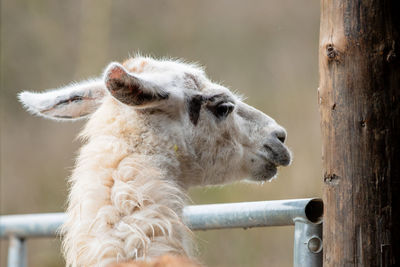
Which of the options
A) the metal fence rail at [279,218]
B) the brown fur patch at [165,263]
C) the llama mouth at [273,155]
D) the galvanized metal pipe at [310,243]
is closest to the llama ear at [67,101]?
the metal fence rail at [279,218]

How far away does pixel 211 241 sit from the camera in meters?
10.2

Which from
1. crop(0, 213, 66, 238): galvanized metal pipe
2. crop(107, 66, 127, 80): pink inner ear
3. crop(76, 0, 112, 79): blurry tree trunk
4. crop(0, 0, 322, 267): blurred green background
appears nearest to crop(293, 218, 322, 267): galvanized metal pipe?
crop(107, 66, 127, 80): pink inner ear

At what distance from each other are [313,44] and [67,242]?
8.30 m

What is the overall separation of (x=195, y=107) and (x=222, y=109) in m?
0.16

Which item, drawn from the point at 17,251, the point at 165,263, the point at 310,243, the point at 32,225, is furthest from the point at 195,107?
the point at 17,251

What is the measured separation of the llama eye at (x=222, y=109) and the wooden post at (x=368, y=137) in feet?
3.03

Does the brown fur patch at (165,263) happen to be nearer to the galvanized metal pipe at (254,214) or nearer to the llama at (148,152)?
the llama at (148,152)

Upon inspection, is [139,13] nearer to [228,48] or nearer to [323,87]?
[228,48]

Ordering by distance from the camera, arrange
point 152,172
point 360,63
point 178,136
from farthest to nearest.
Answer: point 178,136 < point 152,172 < point 360,63

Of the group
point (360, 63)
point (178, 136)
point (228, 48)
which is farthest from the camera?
point (228, 48)

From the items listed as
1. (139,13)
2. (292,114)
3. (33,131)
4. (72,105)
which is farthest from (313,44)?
(72,105)

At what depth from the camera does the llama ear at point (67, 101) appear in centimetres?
325

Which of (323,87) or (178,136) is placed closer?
(323,87)

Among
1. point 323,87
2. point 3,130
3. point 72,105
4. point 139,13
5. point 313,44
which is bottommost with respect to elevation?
point 323,87
